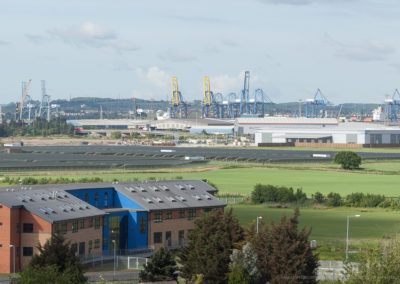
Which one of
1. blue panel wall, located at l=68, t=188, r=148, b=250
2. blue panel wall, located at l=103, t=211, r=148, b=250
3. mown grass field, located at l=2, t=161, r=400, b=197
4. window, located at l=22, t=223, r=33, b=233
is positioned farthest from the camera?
mown grass field, located at l=2, t=161, r=400, b=197

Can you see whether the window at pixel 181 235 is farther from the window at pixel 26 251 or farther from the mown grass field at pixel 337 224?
the window at pixel 26 251

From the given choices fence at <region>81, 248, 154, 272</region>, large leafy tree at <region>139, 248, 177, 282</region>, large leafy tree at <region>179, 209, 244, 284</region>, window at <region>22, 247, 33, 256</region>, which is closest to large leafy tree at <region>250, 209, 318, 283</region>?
large leafy tree at <region>179, 209, 244, 284</region>

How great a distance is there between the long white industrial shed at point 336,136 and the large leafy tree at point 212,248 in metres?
135

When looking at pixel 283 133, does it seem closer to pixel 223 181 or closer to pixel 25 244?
pixel 223 181

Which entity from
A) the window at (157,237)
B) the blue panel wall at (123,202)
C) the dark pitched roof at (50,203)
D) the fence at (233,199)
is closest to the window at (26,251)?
the dark pitched roof at (50,203)

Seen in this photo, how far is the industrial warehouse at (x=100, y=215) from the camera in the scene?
127 feet

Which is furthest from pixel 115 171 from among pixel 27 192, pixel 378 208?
pixel 27 192

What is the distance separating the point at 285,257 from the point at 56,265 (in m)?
7.92

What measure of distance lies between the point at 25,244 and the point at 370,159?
86873 mm

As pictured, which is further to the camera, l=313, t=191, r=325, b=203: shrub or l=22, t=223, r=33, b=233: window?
l=313, t=191, r=325, b=203: shrub

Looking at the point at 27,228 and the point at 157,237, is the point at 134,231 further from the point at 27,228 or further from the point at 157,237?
the point at 27,228

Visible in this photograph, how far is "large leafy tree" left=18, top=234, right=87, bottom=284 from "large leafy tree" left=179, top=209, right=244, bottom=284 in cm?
434

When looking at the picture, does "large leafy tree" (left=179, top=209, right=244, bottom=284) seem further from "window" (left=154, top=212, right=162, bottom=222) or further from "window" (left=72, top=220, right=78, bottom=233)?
"window" (left=154, top=212, right=162, bottom=222)

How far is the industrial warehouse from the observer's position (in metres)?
38.6
